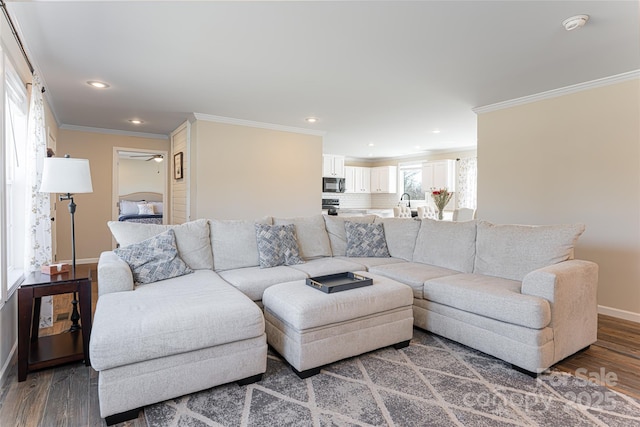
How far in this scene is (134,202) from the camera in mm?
9766

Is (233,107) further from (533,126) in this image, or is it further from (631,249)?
(631,249)

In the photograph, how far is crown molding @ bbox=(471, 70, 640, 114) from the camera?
10.8 ft

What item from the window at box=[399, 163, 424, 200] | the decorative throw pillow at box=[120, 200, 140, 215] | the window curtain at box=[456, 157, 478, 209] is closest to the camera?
the window curtain at box=[456, 157, 478, 209]

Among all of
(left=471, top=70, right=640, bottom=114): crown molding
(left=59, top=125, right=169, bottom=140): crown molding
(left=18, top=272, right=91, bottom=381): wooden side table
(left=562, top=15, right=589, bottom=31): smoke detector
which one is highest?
(left=59, top=125, right=169, bottom=140): crown molding

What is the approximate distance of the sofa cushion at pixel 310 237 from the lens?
376cm

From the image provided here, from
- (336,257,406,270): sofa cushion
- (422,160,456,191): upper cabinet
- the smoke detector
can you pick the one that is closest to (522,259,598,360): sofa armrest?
(336,257,406,270): sofa cushion

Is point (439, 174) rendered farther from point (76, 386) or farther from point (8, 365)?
point (8, 365)

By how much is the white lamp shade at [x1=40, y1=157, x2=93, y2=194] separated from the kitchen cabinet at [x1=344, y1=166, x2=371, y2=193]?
7.36 m

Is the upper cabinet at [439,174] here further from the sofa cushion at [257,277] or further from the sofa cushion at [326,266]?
the sofa cushion at [257,277]

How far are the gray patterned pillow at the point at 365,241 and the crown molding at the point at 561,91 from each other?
2.15 meters

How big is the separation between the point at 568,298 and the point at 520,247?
2.02 feet

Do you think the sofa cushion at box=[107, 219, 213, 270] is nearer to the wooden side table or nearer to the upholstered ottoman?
the wooden side table

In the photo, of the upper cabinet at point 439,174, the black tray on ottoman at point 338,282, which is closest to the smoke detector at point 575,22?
the black tray on ottoman at point 338,282

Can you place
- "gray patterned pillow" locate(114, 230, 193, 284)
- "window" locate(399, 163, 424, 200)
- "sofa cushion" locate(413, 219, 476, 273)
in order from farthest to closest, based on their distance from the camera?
"window" locate(399, 163, 424, 200), "sofa cushion" locate(413, 219, 476, 273), "gray patterned pillow" locate(114, 230, 193, 284)
